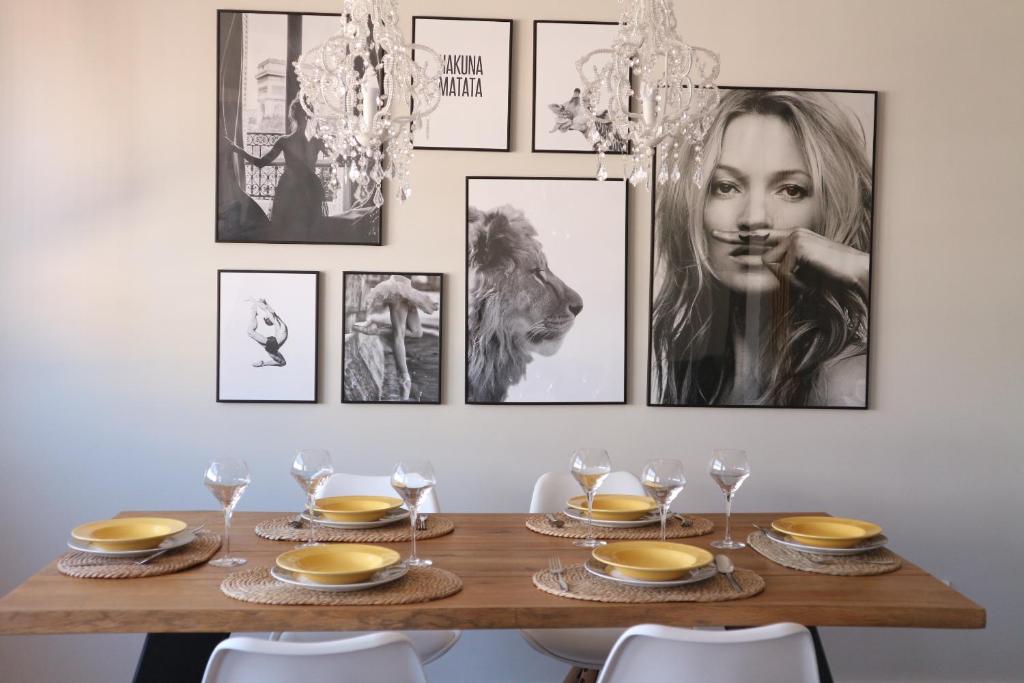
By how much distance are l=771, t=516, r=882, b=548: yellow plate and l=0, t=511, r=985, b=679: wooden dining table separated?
17 centimetres

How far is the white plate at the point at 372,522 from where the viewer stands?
2.27m

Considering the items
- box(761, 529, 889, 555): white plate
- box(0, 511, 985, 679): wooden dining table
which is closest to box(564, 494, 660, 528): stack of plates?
box(761, 529, 889, 555): white plate

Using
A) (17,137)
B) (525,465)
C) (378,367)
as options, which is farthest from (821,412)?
(17,137)

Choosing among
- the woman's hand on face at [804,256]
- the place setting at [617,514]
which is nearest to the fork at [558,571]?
the place setting at [617,514]

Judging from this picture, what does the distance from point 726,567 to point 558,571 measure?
0.37 m

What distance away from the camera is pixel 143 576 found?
Answer: 185 centimetres

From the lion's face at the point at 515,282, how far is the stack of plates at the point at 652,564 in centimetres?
128

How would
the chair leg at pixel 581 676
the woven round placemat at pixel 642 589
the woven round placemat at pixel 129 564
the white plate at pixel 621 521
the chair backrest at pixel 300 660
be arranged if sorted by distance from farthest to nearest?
the chair leg at pixel 581 676 → the white plate at pixel 621 521 → the woven round placemat at pixel 129 564 → the woven round placemat at pixel 642 589 → the chair backrest at pixel 300 660

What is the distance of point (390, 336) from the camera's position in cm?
320

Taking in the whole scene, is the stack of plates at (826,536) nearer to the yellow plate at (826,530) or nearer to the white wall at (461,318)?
the yellow plate at (826,530)

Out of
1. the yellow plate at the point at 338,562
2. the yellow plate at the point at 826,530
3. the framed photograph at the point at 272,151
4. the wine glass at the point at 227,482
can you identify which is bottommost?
the yellow plate at the point at 338,562

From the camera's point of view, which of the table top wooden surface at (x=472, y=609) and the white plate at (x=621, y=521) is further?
the white plate at (x=621, y=521)

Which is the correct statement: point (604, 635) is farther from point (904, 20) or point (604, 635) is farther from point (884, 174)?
point (904, 20)

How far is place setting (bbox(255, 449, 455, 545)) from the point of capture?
214 centimetres
